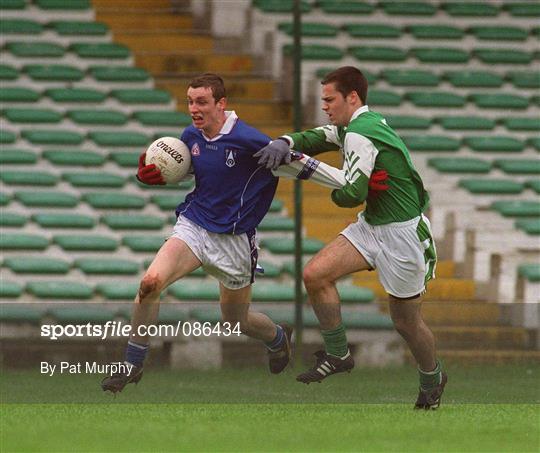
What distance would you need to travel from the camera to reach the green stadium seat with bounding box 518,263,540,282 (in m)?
15.0

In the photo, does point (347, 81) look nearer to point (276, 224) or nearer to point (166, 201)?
point (276, 224)

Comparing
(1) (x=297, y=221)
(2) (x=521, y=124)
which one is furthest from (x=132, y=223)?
(2) (x=521, y=124)

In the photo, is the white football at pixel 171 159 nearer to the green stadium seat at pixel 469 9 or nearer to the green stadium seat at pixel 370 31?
the green stadium seat at pixel 370 31

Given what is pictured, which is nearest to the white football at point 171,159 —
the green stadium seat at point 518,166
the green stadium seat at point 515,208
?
the green stadium seat at point 515,208

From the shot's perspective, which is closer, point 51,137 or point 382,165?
point 382,165

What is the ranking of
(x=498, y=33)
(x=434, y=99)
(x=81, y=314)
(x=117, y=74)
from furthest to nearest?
(x=498, y=33) → (x=434, y=99) → (x=117, y=74) → (x=81, y=314)

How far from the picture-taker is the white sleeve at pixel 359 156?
8.95m

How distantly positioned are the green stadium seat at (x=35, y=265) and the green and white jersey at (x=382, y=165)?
5791 mm

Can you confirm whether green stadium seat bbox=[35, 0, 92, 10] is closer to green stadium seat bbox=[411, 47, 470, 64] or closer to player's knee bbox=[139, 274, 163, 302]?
green stadium seat bbox=[411, 47, 470, 64]

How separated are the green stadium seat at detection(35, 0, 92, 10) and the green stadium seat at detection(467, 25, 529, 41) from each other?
176 inches

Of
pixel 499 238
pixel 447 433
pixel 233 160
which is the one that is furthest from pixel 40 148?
pixel 447 433

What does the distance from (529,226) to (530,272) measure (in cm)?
93

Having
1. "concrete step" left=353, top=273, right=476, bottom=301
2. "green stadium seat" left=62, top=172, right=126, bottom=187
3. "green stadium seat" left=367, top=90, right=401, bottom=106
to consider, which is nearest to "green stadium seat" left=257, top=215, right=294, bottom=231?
"concrete step" left=353, top=273, right=476, bottom=301

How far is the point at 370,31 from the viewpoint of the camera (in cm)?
1819
